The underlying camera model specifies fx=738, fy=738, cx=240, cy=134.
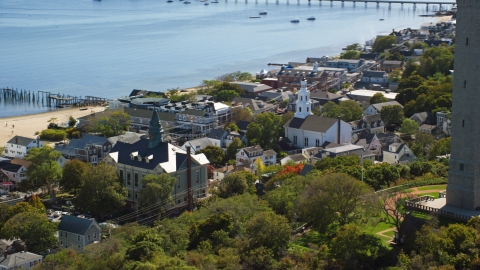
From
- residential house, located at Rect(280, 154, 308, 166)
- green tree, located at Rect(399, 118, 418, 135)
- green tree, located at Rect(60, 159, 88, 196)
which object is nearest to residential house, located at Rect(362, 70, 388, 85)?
green tree, located at Rect(399, 118, 418, 135)

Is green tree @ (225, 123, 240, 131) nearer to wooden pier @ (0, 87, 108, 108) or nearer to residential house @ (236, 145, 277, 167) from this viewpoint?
residential house @ (236, 145, 277, 167)

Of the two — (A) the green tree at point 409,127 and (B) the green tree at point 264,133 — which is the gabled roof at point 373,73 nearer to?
(A) the green tree at point 409,127

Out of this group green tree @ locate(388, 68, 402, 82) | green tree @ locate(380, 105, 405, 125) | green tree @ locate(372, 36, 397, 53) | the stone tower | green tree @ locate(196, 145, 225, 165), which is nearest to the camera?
the stone tower

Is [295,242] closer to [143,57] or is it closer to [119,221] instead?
[119,221]

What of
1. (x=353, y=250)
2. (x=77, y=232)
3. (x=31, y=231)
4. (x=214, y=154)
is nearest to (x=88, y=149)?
(x=214, y=154)

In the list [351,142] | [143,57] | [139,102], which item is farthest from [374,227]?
[143,57]

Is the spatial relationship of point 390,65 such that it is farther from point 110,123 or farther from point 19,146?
point 19,146
